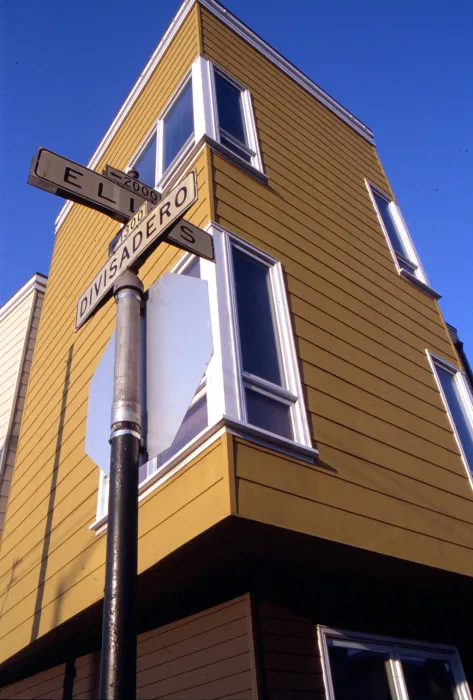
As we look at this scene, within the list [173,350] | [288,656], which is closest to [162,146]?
[173,350]

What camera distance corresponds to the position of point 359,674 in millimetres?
4867

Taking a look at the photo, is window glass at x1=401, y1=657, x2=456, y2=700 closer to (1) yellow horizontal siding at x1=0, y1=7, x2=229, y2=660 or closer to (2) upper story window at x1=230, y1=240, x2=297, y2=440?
(2) upper story window at x1=230, y1=240, x2=297, y2=440

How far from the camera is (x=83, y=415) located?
23.2 ft

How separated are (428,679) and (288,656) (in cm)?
196

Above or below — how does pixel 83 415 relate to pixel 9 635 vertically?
above

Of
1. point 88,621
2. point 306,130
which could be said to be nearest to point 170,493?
point 88,621

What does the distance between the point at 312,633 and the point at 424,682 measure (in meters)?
1.55

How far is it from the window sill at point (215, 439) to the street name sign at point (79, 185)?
1.70 meters

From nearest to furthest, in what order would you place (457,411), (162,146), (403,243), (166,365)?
1. (166,365)
2. (457,411)
3. (162,146)
4. (403,243)

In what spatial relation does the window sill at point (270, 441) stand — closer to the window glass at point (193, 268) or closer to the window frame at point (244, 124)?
the window glass at point (193, 268)

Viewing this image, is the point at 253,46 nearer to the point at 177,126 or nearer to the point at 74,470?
the point at 177,126

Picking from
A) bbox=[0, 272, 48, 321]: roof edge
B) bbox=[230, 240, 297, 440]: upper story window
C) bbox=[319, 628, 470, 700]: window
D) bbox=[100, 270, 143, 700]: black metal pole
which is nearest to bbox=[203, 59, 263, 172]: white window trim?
bbox=[230, 240, 297, 440]: upper story window

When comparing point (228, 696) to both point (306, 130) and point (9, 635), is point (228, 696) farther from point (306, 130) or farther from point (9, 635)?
point (306, 130)

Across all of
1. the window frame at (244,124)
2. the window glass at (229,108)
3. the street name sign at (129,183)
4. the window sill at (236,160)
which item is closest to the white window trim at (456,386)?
the window sill at (236,160)
